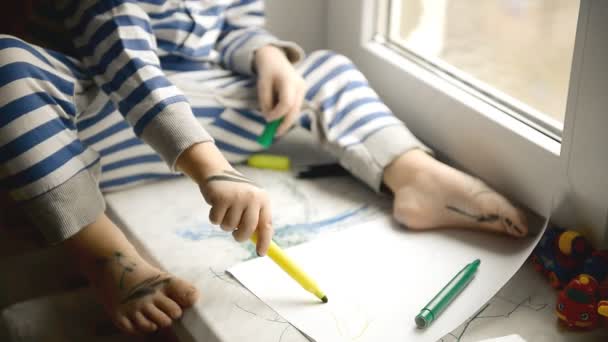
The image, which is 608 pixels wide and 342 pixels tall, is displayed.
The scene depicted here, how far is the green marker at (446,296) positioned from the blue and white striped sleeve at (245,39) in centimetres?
37

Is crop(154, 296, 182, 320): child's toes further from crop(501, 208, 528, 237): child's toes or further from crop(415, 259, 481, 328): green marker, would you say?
crop(501, 208, 528, 237): child's toes

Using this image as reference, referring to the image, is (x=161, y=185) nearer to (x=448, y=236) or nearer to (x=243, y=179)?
(x=243, y=179)

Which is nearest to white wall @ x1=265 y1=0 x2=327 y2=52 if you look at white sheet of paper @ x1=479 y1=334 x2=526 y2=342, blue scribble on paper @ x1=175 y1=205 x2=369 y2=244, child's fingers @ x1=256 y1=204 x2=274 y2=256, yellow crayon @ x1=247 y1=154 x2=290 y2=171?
yellow crayon @ x1=247 y1=154 x2=290 y2=171

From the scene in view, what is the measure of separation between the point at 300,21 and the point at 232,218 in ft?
1.58

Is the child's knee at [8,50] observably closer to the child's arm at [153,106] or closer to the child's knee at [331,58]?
the child's arm at [153,106]

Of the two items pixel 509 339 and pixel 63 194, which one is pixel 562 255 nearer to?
pixel 509 339

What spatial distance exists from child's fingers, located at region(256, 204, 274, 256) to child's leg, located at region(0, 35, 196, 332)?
0.26 ft

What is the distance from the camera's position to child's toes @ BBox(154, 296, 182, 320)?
26.6 inches

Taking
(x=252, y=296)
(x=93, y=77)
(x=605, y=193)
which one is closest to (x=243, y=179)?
(x=252, y=296)

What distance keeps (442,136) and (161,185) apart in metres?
0.33

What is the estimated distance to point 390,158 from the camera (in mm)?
835

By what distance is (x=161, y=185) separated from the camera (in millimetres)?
888

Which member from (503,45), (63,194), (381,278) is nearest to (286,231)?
(381,278)

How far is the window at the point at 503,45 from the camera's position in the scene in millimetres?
780
